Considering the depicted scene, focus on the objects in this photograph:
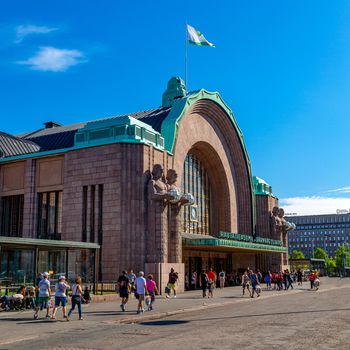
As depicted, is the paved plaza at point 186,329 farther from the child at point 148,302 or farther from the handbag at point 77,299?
the handbag at point 77,299

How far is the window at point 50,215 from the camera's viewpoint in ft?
131

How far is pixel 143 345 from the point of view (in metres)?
12.6

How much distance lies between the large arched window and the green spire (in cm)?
642

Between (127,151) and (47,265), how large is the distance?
973 cm

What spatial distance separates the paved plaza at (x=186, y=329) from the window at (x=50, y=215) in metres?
18.4

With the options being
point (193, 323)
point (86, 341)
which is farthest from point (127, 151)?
point (86, 341)

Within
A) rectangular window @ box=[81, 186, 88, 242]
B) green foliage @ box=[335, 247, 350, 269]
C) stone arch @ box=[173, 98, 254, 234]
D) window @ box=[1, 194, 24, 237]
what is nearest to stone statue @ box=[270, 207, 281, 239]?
stone arch @ box=[173, 98, 254, 234]

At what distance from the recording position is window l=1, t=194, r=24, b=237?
4194 centimetres

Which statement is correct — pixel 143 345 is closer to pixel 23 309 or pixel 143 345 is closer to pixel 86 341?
pixel 86 341

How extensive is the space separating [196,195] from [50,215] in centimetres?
1474

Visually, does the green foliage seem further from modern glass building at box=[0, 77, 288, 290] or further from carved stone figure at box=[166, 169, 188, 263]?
carved stone figure at box=[166, 169, 188, 263]

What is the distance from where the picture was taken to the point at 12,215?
1678 inches

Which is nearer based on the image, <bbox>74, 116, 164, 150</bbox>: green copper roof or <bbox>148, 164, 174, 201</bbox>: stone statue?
<bbox>148, 164, 174, 201</bbox>: stone statue

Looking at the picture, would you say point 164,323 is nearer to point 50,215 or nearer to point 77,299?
point 77,299
